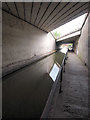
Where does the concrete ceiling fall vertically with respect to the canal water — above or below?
above

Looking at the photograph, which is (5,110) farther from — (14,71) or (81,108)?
(14,71)

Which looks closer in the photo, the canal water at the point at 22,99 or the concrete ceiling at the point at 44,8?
the canal water at the point at 22,99

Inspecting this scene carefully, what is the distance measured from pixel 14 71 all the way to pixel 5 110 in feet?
5.51

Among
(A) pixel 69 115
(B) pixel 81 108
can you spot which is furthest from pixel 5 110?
(B) pixel 81 108

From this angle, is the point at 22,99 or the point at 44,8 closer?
the point at 22,99

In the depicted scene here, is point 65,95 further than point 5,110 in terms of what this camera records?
No

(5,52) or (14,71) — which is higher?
(5,52)

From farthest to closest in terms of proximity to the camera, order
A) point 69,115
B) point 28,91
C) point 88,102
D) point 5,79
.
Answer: point 5,79
point 28,91
point 88,102
point 69,115

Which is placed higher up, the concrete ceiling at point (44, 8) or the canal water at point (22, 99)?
the concrete ceiling at point (44, 8)

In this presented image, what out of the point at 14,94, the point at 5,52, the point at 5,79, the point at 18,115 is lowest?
the point at 18,115

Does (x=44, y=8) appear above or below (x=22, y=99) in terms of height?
above

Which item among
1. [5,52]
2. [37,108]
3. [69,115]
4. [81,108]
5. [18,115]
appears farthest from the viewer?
[5,52]

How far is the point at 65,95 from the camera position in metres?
1.33

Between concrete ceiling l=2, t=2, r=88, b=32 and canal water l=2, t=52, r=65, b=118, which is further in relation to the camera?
concrete ceiling l=2, t=2, r=88, b=32
